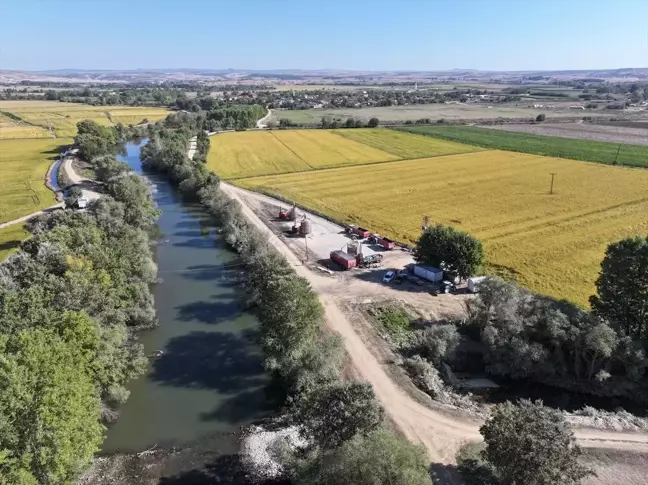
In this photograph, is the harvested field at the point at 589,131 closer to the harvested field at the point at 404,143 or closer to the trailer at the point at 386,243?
the harvested field at the point at 404,143

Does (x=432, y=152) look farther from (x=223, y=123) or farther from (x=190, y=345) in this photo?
(x=190, y=345)

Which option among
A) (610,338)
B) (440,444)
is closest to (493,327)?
(610,338)

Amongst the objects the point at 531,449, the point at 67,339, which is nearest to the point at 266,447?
the point at 67,339

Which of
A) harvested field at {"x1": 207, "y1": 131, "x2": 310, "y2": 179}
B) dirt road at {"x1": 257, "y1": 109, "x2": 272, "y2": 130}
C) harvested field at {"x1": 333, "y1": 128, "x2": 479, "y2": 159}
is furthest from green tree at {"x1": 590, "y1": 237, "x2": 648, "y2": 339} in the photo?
dirt road at {"x1": 257, "y1": 109, "x2": 272, "y2": 130}

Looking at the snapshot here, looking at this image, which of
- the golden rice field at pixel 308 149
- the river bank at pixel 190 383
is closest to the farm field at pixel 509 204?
the golden rice field at pixel 308 149

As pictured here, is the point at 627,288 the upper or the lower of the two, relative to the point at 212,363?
upper

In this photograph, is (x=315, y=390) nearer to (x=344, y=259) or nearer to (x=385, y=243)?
(x=344, y=259)
